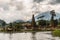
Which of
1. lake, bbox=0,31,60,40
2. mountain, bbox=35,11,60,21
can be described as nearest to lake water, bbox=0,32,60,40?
lake, bbox=0,31,60,40

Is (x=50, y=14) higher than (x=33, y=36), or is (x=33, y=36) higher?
(x=50, y=14)

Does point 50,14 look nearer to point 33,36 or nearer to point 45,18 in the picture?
point 45,18

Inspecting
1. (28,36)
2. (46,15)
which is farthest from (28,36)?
(46,15)

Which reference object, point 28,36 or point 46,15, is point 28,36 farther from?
point 46,15

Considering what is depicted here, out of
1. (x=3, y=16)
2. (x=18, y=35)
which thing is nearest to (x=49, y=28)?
(x=18, y=35)

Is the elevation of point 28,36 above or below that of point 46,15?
below

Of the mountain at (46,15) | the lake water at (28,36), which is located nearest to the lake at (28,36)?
the lake water at (28,36)

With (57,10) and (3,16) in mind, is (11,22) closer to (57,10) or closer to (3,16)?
(3,16)

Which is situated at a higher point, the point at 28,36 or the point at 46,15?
the point at 46,15

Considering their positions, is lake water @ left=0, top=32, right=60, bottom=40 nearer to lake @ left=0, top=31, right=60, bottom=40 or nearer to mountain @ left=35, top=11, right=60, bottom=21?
lake @ left=0, top=31, right=60, bottom=40

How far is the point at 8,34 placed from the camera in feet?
24.5

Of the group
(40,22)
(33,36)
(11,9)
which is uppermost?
(11,9)

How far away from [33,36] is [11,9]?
3.81 feet

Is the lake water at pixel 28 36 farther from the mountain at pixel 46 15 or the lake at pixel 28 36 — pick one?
the mountain at pixel 46 15
